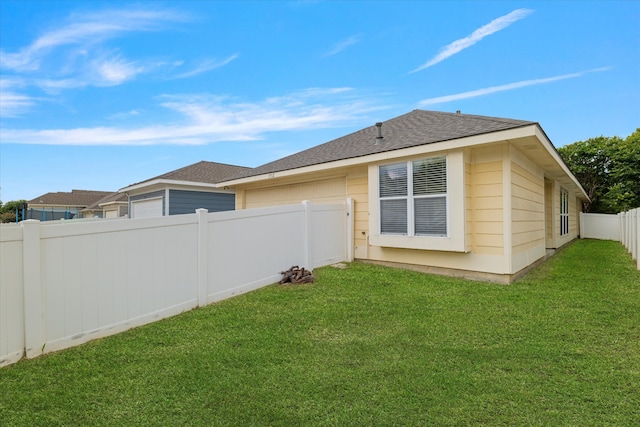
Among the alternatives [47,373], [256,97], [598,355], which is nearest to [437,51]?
[256,97]

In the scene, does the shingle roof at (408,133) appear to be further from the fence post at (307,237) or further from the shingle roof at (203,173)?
the shingle roof at (203,173)

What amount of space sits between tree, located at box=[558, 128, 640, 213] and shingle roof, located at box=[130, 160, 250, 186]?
883 inches

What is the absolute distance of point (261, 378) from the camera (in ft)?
8.81

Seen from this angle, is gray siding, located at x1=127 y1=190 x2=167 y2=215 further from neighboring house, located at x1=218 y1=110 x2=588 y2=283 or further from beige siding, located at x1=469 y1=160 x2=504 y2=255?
beige siding, located at x1=469 y1=160 x2=504 y2=255

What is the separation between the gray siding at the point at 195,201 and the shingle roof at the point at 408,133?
12.4 ft

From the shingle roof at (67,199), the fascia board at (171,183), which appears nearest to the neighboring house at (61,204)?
the shingle roof at (67,199)

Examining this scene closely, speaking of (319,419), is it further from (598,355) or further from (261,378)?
(598,355)

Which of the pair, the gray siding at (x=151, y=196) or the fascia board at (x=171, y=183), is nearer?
the fascia board at (x=171, y=183)

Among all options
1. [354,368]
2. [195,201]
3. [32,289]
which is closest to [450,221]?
[354,368]

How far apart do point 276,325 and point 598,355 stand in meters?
3.33

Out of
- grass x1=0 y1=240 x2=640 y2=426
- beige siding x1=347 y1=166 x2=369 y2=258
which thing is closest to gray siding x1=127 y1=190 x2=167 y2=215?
beige siding x1=347 y1=166 x2=369 y2=258

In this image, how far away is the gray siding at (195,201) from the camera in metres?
12.7

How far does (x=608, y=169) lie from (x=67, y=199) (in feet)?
154

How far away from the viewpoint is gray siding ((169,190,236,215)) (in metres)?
12.7
